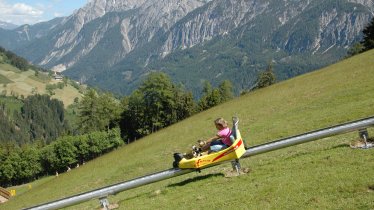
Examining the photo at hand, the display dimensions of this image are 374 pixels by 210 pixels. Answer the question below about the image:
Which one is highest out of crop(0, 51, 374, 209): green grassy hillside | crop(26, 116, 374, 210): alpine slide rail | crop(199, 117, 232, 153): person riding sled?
crop(199, 117, 232, 153): person riding sled

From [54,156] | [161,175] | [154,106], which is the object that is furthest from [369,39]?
[161,175]

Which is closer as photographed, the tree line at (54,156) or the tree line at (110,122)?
the tree line at (110,122)

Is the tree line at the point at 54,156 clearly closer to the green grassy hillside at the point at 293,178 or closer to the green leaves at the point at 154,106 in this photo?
the green leaves at the point at 154,106

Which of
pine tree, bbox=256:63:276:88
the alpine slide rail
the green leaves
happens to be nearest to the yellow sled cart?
the alpine slide rail

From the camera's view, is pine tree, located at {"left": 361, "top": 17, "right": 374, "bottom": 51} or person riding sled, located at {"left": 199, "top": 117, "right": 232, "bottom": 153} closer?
person riding sled, located at {"left": 199, "top": 117, "right": 232, "bottom": 153}

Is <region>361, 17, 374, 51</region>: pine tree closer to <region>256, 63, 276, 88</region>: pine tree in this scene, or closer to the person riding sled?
<region>256, 63, 276, 88</region>: pine tree

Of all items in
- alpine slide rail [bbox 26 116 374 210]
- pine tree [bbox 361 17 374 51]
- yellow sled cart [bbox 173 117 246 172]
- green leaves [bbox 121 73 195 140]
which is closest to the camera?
alpine slide rail [bbox 26 116 374 210]

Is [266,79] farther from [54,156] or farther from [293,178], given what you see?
[293,178]

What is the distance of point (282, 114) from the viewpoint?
41750 mm

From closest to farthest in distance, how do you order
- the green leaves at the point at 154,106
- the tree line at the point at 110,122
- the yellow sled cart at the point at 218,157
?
1. the yellow sled cart at the point at 218,157
2. the green leaves at the point at 154,106
3. the tree line at the point at 110,122

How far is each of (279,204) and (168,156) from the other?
94.5ft

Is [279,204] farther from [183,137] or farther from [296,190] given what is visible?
[183,137]

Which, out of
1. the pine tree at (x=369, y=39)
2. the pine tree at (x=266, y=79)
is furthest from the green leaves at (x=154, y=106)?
the pine tree at (x=369, y=39)

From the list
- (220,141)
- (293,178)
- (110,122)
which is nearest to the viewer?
(293,178)
